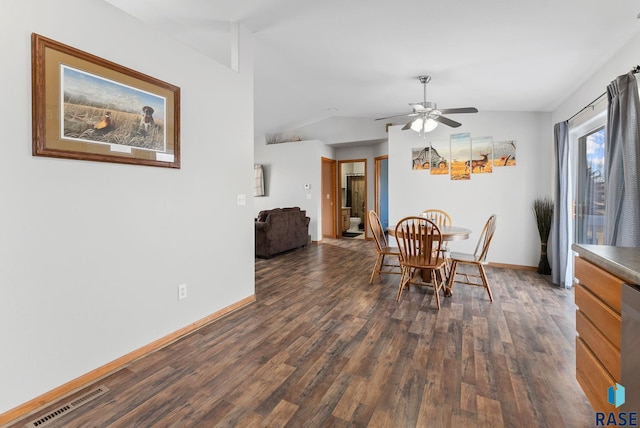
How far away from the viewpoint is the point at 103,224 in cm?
191

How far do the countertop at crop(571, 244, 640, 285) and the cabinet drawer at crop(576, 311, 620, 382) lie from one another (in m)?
0.30

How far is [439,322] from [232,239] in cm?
213

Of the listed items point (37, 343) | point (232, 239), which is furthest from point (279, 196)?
point (37, 343)

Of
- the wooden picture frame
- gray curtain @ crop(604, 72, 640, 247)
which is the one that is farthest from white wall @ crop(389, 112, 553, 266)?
the wooden picture frame

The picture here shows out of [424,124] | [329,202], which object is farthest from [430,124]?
[329,202]

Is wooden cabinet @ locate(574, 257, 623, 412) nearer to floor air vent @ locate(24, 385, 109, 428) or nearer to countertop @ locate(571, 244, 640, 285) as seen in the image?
countertop @ locate(571, 244, 640, 285)

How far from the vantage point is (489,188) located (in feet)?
15.7

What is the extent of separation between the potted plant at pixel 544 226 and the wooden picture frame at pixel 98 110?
484cm

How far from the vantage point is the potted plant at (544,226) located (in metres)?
4.26

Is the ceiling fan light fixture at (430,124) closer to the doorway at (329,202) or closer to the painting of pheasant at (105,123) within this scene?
the painting of pheasant at (105,123)

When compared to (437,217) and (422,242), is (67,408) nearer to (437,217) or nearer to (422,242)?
(422,242)

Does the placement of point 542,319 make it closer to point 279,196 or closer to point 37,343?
point 37,343

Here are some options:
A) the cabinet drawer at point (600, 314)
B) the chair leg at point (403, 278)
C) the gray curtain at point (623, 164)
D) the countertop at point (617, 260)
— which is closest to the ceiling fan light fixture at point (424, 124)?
the gray curtain at point (623, 164)

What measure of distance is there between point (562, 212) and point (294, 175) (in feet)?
17.5
